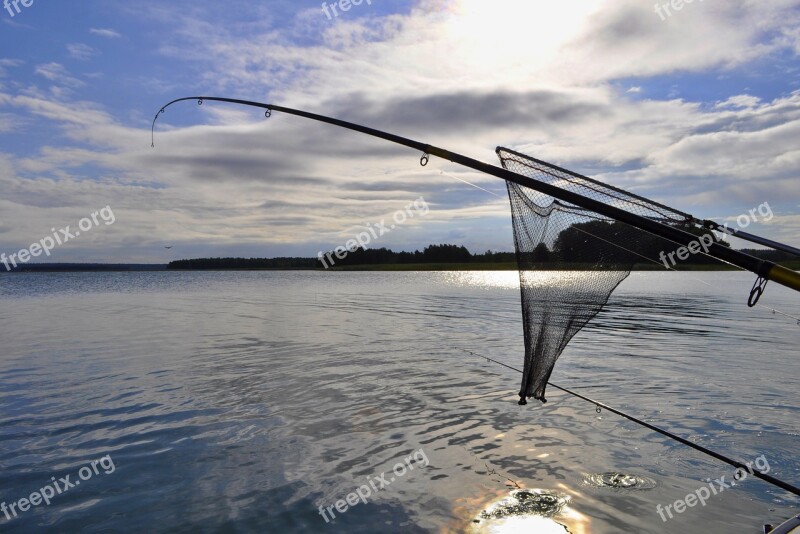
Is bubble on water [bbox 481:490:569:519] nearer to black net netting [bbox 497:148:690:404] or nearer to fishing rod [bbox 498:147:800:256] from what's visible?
black net netting [bbox 497:148:690:404]

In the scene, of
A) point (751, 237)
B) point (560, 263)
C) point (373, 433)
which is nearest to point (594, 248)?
point (560, 263)

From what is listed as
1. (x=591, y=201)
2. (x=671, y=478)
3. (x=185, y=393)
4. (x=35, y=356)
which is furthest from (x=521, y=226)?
(x=35, y=356)

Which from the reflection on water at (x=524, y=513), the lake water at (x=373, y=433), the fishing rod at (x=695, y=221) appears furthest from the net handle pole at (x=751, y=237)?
the reflection on water at (x=524, y=513)

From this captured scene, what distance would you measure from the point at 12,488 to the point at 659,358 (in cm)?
1646

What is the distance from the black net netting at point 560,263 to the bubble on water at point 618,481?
1.48m

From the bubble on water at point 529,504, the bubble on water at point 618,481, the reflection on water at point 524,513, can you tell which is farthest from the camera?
the bubble on water at point 618,481

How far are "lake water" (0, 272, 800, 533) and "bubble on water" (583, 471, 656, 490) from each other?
4.8 inches

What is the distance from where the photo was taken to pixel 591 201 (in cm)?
553

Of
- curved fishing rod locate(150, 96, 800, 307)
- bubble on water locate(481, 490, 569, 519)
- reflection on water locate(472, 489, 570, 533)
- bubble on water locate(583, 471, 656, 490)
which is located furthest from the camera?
bubble on water locate(583, 471, 656, 490)

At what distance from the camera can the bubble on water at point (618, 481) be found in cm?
757

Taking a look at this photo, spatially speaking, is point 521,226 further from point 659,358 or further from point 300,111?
point 659,358

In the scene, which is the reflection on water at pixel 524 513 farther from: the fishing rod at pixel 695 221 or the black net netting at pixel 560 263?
the fishing rod at pixel 695 221

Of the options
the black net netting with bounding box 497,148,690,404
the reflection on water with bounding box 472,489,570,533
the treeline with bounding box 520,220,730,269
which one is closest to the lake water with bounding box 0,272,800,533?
the reflection on water with bounding box 472,489,570,533

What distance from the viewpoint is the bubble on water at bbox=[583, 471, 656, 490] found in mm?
7574
